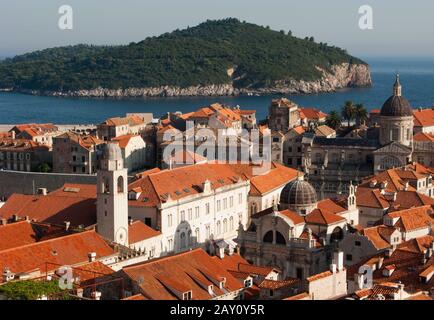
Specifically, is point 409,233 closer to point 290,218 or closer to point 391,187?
point 290,218

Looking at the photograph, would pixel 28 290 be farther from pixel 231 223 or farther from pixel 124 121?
pixel 124 121

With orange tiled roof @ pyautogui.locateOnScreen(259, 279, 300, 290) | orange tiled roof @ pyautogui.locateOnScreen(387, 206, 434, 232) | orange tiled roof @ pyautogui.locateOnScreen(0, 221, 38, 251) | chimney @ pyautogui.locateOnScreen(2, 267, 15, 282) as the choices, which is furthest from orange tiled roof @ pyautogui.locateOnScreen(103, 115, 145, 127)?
orange tiled roof @ pyautogui.locateOnScreen(259, 279, 300, 290)

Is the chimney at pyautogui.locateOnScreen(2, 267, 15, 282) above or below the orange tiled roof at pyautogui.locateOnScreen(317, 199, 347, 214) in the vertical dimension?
above

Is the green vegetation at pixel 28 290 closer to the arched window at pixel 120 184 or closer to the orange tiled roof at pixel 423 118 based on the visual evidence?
the arched window at pixel 120 184

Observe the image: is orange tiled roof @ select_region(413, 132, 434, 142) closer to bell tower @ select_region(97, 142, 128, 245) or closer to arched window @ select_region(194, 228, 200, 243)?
arched window @ select_region(194, 228, 200, 243)
